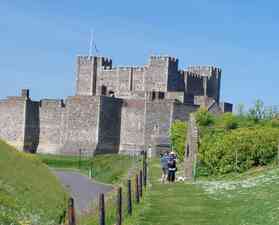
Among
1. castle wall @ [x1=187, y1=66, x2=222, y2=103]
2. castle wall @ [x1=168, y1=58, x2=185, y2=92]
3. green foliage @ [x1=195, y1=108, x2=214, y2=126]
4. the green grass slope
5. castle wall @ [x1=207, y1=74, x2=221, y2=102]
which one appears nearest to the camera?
green foliage @ [x1=195, y1=108, x2=214, y2=126]

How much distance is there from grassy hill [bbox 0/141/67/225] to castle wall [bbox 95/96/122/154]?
5363 cm

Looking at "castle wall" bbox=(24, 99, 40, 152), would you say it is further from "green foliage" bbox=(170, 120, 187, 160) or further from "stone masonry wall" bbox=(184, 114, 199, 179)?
"stone masonry wall" bbox=(184, 114, 199, 179)

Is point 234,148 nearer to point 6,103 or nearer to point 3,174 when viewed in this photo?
point 3,174

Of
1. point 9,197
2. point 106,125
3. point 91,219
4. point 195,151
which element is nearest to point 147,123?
point 106,125

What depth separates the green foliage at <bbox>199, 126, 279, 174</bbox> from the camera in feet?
104

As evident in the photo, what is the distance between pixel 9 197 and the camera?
12.6m

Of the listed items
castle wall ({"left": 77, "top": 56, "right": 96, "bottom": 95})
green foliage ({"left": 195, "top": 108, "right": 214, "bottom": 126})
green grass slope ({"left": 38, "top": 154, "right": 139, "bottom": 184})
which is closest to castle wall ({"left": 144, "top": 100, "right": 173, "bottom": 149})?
green grass slope ({"left": 38, "top": 154, "right": 139, "bottom": 184})

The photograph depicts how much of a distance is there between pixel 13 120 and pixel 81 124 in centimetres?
776

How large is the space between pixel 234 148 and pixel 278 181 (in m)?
8.72

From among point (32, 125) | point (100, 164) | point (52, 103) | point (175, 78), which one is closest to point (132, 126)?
point (52, 103)

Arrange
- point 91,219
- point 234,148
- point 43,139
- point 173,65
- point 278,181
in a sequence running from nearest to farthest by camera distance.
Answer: point 91,219 → point 278,181 → point 234,148 → point 43,139 → point 173,65

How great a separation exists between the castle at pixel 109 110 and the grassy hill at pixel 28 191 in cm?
4644

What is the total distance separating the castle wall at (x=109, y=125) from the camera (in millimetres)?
69125

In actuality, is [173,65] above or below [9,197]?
above
